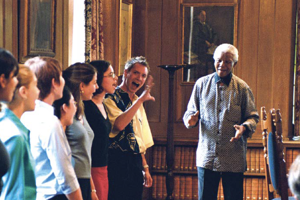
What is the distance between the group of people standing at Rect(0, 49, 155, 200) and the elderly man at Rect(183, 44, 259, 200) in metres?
0.48

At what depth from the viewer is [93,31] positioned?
14.4 ft

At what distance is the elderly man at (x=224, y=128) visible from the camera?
12.1 feet

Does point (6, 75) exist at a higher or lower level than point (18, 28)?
lower

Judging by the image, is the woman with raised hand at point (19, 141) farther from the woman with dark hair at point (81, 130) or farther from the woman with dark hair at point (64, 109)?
the woman with dark hair at point (81, 130)

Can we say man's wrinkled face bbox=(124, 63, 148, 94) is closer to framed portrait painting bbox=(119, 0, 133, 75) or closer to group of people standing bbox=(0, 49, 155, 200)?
group of people standing bbox=(0, 49, 155, 200)

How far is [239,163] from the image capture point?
369 centimetres

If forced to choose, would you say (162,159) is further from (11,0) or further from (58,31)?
(11,0)

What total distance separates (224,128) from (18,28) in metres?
1.70

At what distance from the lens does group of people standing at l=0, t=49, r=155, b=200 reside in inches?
70.7

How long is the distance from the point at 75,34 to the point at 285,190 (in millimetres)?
2372

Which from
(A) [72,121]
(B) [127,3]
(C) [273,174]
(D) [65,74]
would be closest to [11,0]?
(D) [65,74]

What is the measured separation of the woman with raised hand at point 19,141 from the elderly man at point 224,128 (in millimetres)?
2004

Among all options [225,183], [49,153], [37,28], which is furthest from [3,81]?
[225,183]

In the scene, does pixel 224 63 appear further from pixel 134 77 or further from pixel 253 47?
pixel 253 47
